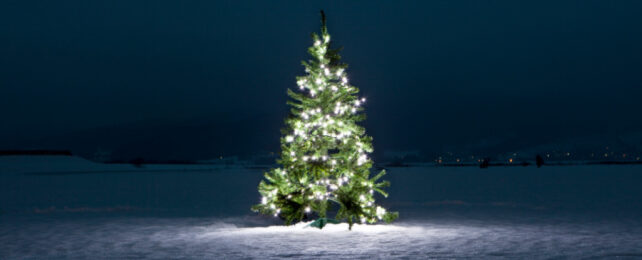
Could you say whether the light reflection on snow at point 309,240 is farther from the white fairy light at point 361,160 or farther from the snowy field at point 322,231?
the white fairy light at point 361,160

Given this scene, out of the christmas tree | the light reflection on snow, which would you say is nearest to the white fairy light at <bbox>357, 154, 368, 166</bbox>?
the christmas tree

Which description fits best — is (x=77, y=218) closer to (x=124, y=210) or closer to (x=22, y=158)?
(x=124, y=210)

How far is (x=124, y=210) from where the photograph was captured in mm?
22062

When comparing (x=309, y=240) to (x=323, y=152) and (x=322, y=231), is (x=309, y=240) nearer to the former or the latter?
(x=322, y=231)

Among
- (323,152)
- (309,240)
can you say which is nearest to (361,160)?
(323,152)

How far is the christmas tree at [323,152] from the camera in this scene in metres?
16.5

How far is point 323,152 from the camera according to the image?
1677 cm

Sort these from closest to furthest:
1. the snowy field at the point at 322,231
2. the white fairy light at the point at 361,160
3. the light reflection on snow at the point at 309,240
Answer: the light reflection on snow at the point at 309,240 → the snowy field at the point at 322,231 → the white fairy light at the point at 361,160

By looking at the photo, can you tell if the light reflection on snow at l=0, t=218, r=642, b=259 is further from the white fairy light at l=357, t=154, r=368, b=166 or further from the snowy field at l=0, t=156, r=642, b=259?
the white fairy light at l=357, t=154, r=368, b=166

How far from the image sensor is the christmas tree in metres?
16.5

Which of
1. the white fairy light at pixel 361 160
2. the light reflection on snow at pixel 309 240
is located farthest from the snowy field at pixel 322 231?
the white fairy light at pixel 361 160

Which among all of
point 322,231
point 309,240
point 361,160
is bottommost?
point 309,240

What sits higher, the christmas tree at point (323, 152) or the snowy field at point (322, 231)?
the christmas tree at point (323, 152)

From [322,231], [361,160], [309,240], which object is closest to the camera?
[309,240]
